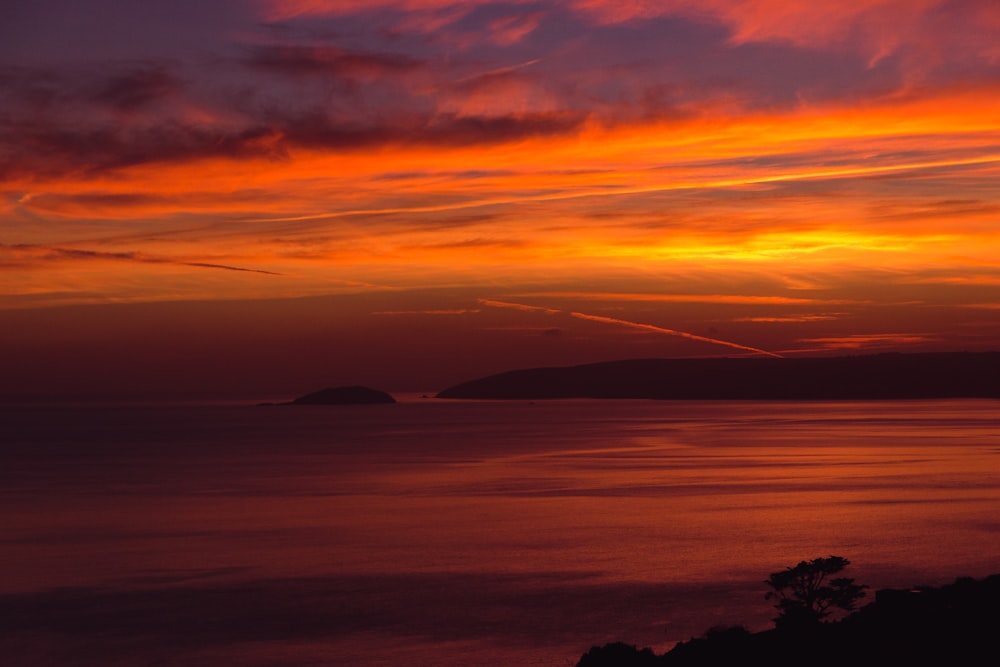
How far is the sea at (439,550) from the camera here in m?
25.6

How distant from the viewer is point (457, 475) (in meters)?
69.6

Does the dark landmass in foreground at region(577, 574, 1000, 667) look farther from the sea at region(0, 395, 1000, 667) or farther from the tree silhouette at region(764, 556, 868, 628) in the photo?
the sea at region(0, 395, 1000, 667)

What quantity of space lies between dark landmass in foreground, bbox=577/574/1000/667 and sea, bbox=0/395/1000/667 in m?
5.45

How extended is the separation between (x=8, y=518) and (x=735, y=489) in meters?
35.6

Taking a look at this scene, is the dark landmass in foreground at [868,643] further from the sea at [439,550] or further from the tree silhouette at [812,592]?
the sea at [439,550]

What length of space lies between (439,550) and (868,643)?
2154 centimetres

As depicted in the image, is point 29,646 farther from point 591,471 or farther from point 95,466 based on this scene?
point 95,466

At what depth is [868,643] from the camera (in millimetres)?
17891

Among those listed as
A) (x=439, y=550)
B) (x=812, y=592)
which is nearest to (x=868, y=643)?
(x=812, y=592)

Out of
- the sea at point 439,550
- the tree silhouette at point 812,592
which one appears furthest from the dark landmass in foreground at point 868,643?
the sea at point 439,550

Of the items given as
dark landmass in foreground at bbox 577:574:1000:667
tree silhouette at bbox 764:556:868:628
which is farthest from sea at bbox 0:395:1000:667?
dark landmass in foreground at bbox 577:574:1000:667

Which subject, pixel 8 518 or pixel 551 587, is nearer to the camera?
pixel 551 587

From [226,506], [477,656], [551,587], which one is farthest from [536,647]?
[226,506]

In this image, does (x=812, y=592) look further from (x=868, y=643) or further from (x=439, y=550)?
(x=439, y=550)
